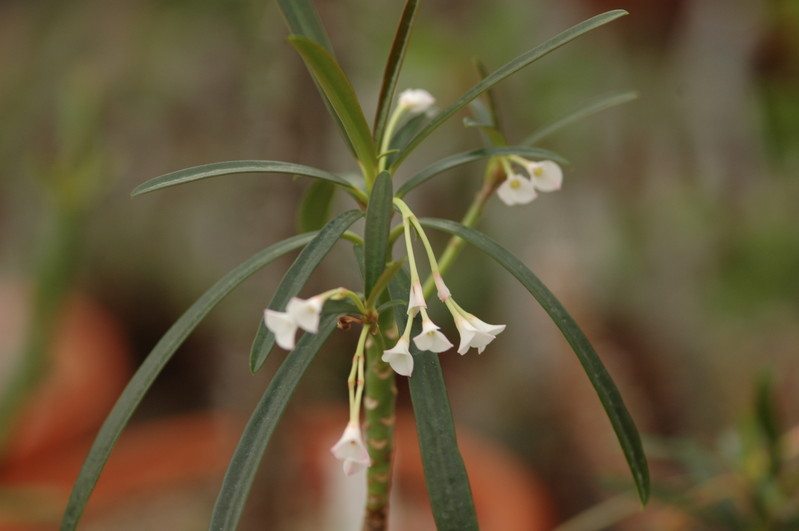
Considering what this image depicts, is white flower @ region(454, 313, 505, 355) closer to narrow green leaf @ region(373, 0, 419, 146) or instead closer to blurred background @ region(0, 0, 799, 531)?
Result: narrow green leaf @ region(373, 0, 419, 146)

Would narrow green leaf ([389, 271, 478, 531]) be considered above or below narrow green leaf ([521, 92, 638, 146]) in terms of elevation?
below

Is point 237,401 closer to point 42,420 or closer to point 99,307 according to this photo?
point 42,420

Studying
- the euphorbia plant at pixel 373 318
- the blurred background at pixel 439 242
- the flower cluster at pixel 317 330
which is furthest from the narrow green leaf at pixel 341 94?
the blurred background at pixel 439 242

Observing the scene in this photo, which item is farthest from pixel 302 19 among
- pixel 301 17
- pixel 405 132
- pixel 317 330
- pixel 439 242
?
pixel 439 242

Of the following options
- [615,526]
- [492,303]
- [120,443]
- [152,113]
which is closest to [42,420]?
[120,443]

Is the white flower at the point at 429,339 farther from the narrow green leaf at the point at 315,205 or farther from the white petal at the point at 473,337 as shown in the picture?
the narrow green leaf at the point at 315,205

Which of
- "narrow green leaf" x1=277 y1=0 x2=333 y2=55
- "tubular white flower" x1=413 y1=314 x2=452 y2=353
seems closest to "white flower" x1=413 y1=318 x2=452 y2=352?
"tubular white flower" x1=413 y1=314 x2=452 y2=353
